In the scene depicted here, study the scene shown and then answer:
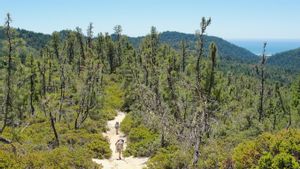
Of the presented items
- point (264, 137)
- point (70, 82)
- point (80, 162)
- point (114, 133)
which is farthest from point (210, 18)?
point (70, 82)

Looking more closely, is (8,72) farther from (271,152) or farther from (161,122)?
(271,152)

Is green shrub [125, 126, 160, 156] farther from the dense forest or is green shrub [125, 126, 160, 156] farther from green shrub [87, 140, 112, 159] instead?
green shrub [87, 140, 112, 159]

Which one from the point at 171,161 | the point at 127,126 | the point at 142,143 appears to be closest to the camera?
the point at 171,161

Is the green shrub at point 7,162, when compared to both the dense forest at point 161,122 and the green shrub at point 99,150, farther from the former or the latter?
the green shrub at point 99,150

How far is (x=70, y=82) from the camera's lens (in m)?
48.3

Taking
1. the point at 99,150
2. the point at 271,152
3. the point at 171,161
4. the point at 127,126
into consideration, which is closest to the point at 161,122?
the point at 171,161

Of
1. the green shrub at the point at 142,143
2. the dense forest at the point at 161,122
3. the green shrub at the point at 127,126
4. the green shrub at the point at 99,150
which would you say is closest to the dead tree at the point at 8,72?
the dense forest at the point at 161,122

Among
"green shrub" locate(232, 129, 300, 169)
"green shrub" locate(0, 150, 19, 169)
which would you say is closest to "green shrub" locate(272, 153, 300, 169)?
"green shrub" locate(232, 129, 300, 169)

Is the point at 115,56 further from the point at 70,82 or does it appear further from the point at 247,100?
the point at 247,100

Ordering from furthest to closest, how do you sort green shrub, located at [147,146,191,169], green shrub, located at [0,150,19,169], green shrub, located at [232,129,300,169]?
green shrub, located at [147,146,191,169], green shrub, located at [0,150,19,169], green shrub, located at [232,129,300,169]

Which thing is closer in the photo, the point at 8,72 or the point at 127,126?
the point at 8,72

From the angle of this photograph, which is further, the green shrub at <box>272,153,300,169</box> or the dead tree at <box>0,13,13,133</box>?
the dead tree at <box>0,13,13,133</box>

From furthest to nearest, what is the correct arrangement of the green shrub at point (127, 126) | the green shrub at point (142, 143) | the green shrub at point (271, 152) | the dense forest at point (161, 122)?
the green shrub at point (127, 126)
the green shrub at point (142, 143)
the dense forest at point (161, 122)
the green shrub at point (271, 152)

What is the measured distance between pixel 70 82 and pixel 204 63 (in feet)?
80.1
